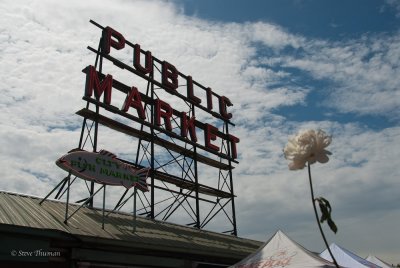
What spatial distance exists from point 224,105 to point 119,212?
41.9 feet

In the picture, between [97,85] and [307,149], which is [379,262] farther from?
[307,149]

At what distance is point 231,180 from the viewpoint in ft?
77.5

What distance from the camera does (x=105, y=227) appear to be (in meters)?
11.7

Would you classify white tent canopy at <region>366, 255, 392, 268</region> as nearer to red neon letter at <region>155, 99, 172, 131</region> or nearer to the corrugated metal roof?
the corrugated metal roof

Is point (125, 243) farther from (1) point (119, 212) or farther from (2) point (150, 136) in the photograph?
(2) point (150, 136)

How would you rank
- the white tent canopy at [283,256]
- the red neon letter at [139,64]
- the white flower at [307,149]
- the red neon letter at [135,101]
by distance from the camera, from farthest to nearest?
the red neon letter at [139,64]
the red neon letter at [135,101]
the white tent canopy at [283,256]
the white flower at [307,149]

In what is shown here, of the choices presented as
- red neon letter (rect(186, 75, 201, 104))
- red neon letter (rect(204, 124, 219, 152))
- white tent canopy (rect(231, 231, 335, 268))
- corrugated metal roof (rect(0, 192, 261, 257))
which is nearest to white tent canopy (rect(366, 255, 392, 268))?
corrugated metal roof (rect(0, 192, 261, 257))

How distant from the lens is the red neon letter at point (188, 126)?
21.2m

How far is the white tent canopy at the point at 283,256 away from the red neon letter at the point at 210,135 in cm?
1374

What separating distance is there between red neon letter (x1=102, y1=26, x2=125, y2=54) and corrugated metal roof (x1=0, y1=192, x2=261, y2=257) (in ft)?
25.2

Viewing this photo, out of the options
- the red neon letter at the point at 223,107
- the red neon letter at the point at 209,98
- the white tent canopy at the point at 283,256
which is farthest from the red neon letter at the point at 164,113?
the white tent canopy at the point at 283,256

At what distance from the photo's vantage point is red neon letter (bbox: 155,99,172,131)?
19.7 meters

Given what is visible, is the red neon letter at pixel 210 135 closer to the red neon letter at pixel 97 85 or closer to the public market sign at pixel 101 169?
the red neon letter at pixel 97 85

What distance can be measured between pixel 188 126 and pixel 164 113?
189cm
